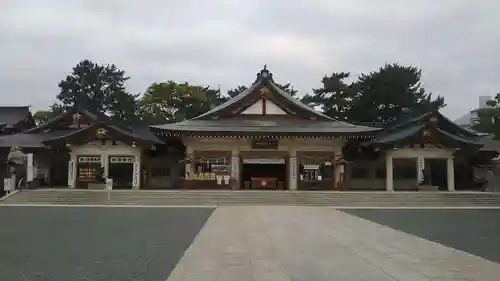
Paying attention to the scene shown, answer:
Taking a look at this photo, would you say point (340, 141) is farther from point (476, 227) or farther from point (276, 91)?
point (476, 227)

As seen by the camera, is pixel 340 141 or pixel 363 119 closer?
pixel 340 141

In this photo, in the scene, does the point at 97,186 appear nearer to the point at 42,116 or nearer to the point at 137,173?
the point at 137,173

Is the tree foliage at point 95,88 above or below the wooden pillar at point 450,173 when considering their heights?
above

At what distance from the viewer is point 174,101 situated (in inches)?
2051

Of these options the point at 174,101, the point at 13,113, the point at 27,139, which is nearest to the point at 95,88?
the point at 174,101

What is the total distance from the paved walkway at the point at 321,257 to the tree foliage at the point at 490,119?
33.9m

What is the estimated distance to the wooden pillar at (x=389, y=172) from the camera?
28091 millimetres

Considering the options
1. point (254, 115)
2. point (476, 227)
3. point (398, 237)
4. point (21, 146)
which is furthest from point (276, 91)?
point (398, 237)

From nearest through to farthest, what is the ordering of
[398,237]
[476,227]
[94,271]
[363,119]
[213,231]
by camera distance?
[94,271] → [398,237] → [213,231] → [476,227] → [363,119]

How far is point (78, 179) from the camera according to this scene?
2823 cm

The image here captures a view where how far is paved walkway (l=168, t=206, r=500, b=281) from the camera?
6.54m

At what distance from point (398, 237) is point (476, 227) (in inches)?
161

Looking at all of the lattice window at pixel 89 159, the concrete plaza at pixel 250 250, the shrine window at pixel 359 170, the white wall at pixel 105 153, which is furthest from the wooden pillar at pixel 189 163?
the concrete plaza at pixel 250 250

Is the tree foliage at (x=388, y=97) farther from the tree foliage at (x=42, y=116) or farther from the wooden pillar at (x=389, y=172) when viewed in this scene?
the tree foliage at (x=42, y=116)
